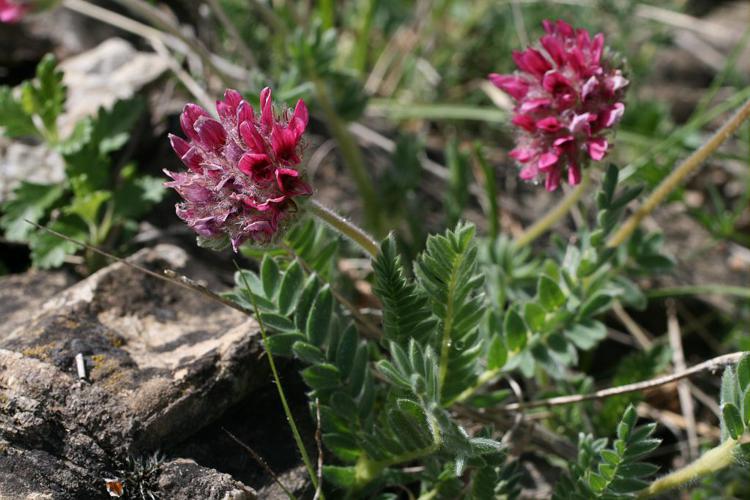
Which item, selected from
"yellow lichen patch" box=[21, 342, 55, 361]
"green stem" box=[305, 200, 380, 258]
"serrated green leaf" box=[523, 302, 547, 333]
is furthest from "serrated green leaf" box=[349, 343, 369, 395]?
"yellow lichen patch" box=[21, 342, 55, 361]

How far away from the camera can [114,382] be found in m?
2.81

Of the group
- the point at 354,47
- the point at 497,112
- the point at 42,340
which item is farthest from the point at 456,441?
the point at 354,47

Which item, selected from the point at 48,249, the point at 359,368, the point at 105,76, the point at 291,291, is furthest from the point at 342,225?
the point at 105,76

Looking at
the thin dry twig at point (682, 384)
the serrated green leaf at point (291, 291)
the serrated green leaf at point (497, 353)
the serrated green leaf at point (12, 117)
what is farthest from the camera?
the thin dry twig at point (682, 384)

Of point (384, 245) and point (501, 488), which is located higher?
point (384, 245)

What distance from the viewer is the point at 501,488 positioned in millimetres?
2902

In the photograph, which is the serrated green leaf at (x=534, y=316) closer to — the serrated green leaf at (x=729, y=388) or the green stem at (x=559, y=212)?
the green stem at (x=559, y=212)

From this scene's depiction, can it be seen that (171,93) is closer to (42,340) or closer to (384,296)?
(42,340)

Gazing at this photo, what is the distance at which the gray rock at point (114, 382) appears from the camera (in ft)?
8.46

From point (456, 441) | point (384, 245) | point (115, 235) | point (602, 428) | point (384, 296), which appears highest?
point (384, 245)

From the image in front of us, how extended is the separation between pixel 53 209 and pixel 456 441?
237 cm

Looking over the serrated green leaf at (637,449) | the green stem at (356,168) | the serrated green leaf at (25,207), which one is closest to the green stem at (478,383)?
the serrated green leaf at (637,449)

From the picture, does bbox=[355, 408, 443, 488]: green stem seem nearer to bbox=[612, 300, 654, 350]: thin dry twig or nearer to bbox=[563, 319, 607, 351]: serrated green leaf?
bbox=[563, 319, 607, 351]: serrated green leaf

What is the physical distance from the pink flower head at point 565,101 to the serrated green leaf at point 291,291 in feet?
3.06
